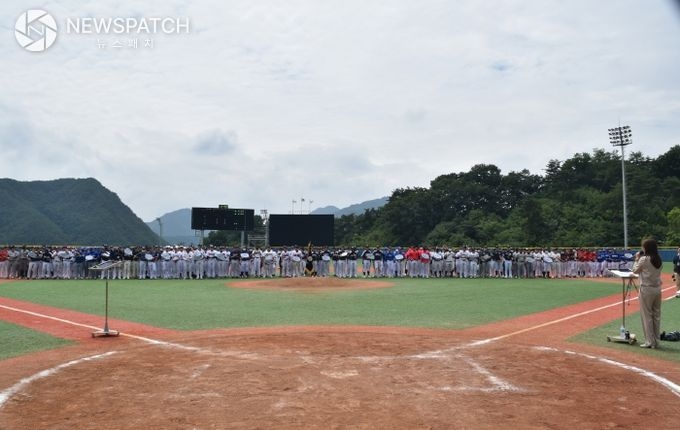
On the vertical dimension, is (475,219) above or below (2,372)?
above

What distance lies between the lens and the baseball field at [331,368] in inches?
238

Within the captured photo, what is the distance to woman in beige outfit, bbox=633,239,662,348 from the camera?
399 inches

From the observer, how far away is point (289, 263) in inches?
1190

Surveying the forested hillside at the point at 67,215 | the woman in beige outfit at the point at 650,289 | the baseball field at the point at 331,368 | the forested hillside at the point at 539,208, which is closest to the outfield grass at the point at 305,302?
the baseball field at the point at 331,368

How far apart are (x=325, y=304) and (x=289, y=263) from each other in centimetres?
1332

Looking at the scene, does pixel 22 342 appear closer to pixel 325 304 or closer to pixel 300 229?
pixel 325 304

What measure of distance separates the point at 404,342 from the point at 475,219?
6137 centimetres

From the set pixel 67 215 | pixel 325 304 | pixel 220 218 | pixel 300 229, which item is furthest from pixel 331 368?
pixel 67 215

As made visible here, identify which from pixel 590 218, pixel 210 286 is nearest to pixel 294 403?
pixel 210 286

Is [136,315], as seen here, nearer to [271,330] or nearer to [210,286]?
[271,330]

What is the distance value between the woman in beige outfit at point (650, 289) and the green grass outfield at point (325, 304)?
350 millimetres

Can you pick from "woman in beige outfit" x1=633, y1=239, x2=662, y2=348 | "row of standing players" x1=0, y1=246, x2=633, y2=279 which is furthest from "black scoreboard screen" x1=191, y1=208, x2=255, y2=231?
"woman in beige outfit" x1=633, y1=239, x2=662, y2=348

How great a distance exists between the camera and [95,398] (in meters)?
6.70

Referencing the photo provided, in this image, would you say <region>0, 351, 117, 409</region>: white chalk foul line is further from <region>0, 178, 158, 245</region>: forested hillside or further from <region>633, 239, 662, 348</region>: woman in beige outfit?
<region>0, 178, 158, 245</region>: forested hillside
